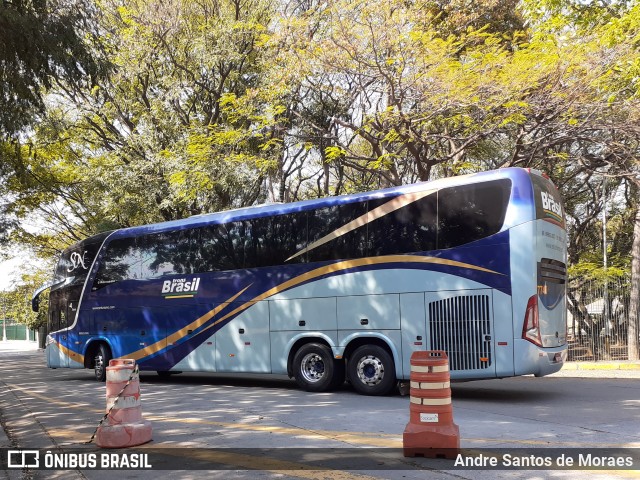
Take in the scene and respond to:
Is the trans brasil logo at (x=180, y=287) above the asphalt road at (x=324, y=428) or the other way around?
above

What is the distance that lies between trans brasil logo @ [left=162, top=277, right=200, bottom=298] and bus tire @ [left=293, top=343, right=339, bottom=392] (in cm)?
308

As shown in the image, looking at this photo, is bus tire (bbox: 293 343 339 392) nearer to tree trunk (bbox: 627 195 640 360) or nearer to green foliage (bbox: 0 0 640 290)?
green foliage (bbox: 0 0 640 290)

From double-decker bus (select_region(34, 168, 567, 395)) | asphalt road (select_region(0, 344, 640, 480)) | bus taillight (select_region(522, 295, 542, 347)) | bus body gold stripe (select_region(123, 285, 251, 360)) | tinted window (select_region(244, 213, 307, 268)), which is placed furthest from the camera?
bus body gold stripe (select_region(123, 285, 251, 360))

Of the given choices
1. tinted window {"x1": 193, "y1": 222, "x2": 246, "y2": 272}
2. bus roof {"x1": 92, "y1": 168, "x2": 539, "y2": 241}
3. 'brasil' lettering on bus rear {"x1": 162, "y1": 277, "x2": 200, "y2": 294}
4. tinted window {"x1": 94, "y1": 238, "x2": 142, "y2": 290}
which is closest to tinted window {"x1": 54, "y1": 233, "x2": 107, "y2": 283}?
tinted window {"x1": 94, "y1": 238, "x2": 142, "y2": 290}

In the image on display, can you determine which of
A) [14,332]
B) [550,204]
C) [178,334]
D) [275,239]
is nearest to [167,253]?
[178,334]

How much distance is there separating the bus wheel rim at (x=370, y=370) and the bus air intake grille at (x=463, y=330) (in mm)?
1243

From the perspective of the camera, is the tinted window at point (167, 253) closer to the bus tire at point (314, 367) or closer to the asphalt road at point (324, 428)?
the asphalt road at point (324, 428)

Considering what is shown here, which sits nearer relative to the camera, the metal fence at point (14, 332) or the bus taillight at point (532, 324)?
the bus taillight at point (532, 324)

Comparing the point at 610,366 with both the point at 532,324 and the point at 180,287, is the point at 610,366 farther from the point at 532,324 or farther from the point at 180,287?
the point at 180,287

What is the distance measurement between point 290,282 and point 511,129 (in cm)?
967

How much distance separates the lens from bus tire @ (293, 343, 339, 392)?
12.1m

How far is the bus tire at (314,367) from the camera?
1210cm

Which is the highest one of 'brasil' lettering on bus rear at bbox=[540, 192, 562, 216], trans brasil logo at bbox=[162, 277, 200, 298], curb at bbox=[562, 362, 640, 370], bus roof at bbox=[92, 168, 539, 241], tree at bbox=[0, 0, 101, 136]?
tree at bbox=[0, 0, 101, 136]

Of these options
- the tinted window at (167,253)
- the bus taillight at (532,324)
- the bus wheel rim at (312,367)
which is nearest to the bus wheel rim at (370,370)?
the bus wheel rim at (312,367)
